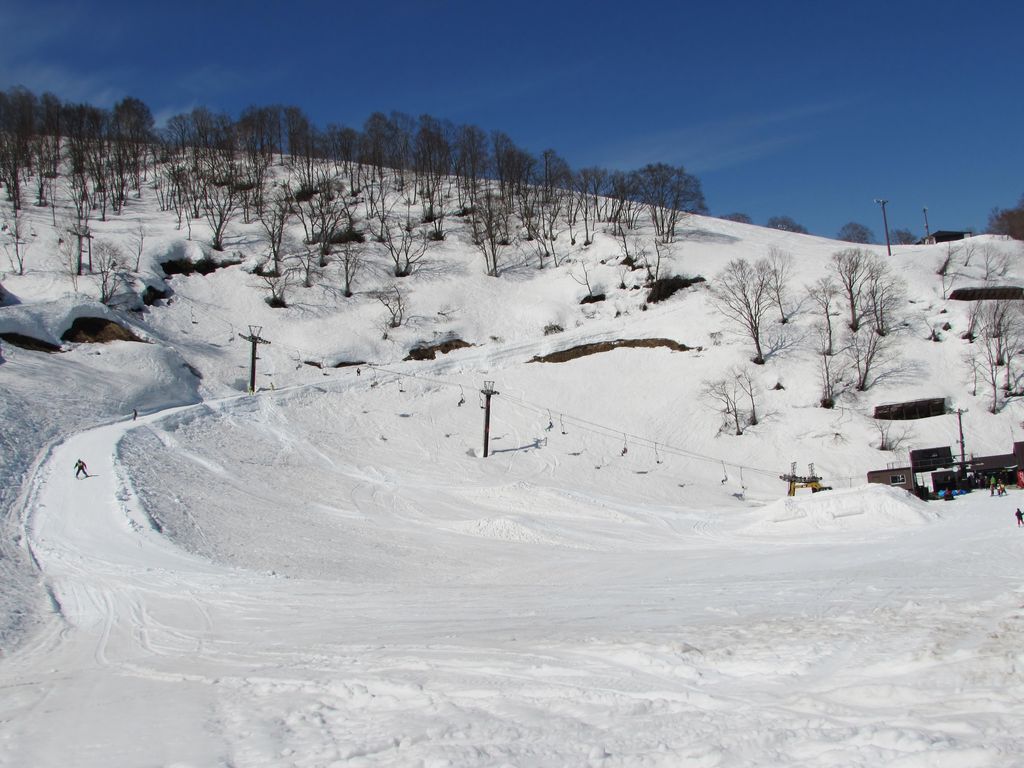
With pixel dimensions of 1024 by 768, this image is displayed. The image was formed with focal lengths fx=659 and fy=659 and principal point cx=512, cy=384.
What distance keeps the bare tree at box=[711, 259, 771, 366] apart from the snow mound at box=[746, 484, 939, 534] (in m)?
24.4

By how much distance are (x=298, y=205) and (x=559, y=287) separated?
34890 mm

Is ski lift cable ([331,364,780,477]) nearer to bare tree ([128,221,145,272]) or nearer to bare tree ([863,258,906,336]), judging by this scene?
bare tree ([863,258,906,336])

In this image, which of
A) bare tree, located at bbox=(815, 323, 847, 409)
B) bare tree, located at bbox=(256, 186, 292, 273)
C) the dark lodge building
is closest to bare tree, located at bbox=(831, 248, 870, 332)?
bare tree, located at bbox=(815, 323, 847, 409)

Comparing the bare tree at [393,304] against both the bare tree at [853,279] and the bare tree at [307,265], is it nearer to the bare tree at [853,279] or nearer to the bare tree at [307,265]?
the bare tree at [307,265]

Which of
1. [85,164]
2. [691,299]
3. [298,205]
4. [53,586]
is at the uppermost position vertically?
[85,164]

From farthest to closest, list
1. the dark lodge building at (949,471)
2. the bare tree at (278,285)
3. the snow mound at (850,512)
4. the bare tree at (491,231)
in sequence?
the bare tree at (491,231), the bare tree at (278,285), the dark lodge building at (949,471), the snow mound at (850,512)

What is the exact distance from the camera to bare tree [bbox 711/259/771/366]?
5141cm

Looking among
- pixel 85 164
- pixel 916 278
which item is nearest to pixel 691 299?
pixel 916 278

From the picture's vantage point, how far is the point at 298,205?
78875 millimetres

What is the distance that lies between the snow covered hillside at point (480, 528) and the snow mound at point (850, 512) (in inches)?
4.4

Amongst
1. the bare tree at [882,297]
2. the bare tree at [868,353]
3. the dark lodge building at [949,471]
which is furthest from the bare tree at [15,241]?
the bare tree at [882,297]

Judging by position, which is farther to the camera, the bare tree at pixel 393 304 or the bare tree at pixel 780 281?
the bare tree at pixel 393 304

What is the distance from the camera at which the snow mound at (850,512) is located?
78.7 ft

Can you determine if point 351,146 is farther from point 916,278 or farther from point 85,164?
point 916,278
